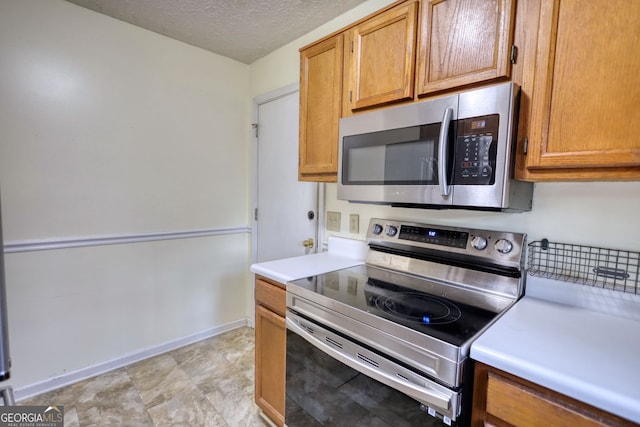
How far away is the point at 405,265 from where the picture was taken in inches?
59.8

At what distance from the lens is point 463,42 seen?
111cm

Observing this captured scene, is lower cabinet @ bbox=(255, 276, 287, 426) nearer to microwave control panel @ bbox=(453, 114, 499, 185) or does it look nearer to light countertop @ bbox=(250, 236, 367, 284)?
light countertop @ bbox=(250, 236, 367, 284)

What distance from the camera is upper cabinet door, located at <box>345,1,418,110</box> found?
4.17 ft

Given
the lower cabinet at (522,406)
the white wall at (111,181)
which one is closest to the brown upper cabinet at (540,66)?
the lower cabinet at (522,406)

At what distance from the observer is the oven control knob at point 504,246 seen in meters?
1.22

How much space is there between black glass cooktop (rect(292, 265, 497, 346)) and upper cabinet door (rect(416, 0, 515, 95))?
2.65 feet

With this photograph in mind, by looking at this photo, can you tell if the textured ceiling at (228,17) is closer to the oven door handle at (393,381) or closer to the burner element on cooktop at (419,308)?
the burner element on cooktop at (419,308)

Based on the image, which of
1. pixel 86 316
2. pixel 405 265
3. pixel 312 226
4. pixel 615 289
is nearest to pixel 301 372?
pixel 405 265

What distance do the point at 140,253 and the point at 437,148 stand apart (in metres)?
2.15

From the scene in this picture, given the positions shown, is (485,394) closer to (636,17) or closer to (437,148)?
(437,148)

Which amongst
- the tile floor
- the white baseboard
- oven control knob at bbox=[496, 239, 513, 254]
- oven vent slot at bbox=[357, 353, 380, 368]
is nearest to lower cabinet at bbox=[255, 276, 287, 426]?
the tile floor

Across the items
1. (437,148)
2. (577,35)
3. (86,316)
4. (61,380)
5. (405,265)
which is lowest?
(61,380)

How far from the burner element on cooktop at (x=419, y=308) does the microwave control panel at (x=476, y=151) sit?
448mm

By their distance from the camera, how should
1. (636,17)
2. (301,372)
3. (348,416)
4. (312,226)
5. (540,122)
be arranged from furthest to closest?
(312,226), (301,372), (348,416), (540,122), (636,17)
